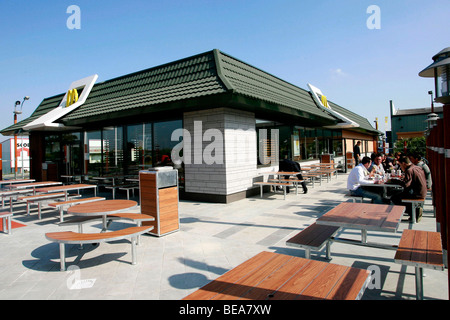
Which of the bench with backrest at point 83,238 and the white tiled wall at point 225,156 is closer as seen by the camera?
the bench with backrest at point 83,238

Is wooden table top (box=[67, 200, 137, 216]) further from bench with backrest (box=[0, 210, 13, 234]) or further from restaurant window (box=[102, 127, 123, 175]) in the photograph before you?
restaurant window (box=[102, 127, 123, 175])

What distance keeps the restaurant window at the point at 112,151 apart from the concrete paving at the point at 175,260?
517cm

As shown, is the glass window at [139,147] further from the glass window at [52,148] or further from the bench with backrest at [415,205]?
the bench with backrest at [415,205]

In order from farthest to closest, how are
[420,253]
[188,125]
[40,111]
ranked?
[40,111]
[188,125]
[420,253]

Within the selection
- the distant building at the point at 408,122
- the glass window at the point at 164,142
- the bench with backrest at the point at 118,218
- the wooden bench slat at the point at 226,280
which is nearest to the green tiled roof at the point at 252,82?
the glass window at the point at 164,142

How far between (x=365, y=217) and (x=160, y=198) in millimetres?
3721

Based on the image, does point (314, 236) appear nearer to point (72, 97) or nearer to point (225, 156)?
point (225, 156)

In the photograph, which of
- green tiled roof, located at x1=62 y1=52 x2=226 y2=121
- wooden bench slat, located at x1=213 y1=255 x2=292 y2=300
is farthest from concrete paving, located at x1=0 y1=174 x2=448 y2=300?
green tiled roof, located at x1=62 y1=52 x2=226 y2=121

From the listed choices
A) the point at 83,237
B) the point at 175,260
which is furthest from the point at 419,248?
the point at 83,237

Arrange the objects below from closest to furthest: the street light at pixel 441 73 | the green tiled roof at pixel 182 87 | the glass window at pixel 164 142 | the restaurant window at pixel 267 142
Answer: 1. the street light at pixel 441 73
2. the green tiled roof at pixel 182 87
3. the glass window at pixel 164 142
4. the restaurant window at pixel 267 142

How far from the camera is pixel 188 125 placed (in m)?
9.98

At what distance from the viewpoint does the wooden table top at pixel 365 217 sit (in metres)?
3.50
